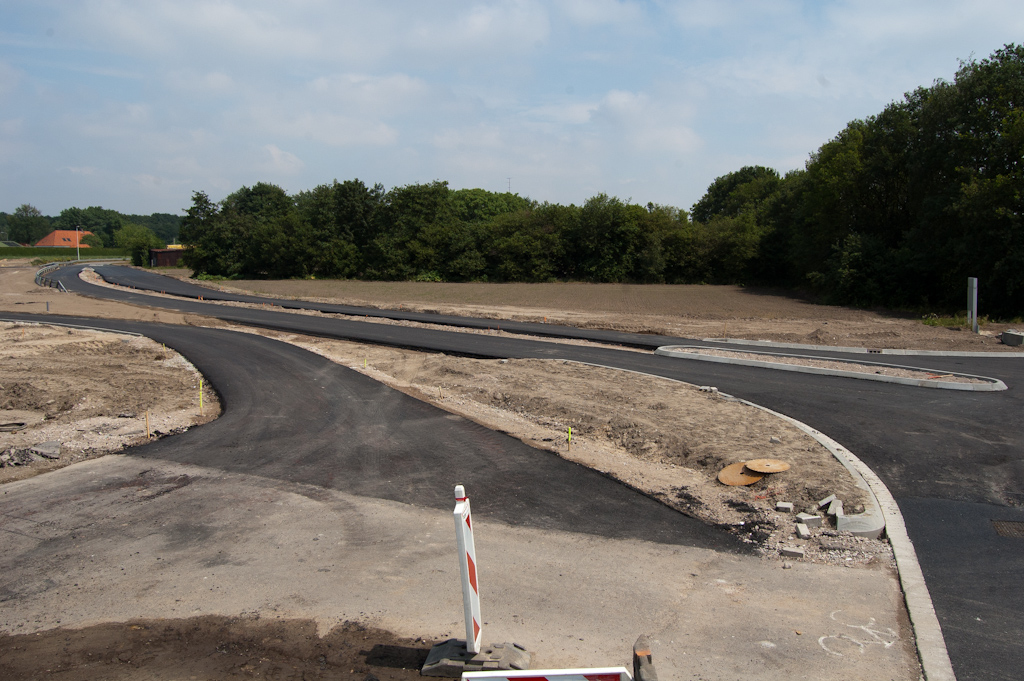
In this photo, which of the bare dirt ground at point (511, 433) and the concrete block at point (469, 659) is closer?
the concrete block at point (469, 659)

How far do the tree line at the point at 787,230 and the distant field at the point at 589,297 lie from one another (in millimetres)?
4188

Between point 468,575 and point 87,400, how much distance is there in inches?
540

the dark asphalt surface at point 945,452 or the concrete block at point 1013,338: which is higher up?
the concrete block at point 1013,338

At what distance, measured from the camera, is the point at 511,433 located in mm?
11750

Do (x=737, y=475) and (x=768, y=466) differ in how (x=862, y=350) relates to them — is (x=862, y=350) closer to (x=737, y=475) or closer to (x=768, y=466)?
(x=768, y=466)

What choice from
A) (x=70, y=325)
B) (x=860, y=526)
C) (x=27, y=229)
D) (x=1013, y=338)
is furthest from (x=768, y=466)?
(x=27, y=229)

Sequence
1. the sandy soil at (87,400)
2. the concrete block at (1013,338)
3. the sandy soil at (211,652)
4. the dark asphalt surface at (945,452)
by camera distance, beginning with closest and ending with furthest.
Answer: the sandy soil at (211,652), the dark asphalt surface at (945,452), the sandy soil at (87,400), the concrete block at (1013,338)

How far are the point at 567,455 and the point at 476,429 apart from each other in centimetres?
223

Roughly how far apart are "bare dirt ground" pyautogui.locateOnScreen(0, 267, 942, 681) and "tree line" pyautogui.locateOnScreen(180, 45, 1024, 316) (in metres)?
6.37

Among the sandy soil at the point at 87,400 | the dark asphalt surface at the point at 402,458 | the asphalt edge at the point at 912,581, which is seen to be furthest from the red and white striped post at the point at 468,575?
the sandy soil at the point at 87,400

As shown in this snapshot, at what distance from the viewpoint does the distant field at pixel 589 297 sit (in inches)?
1436

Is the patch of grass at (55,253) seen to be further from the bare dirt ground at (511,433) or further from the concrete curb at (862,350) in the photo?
the concrete curb at (862,350)

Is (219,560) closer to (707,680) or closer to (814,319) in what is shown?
(707,680)

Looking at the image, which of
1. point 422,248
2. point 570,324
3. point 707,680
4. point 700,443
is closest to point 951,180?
point 570,324
